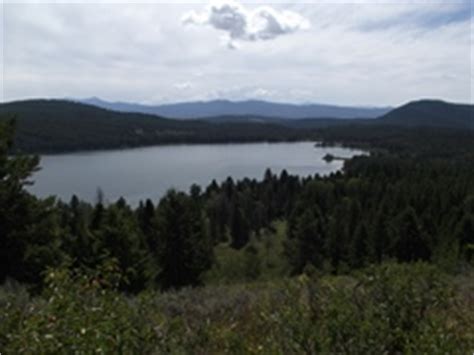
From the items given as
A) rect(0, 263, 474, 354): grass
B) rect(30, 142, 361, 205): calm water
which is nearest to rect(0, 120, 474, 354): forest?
rect(0, 263, 474, 354): grass

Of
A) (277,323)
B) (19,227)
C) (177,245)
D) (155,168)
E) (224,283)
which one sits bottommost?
(155,168)

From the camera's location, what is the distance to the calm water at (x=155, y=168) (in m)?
92.2

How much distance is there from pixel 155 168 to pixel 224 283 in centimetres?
10502

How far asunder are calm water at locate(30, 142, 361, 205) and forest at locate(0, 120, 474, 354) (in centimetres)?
4012

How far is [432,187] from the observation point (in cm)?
5744

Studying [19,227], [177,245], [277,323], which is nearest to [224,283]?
[19,227]

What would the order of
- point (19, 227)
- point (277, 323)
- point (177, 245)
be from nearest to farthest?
point (277, 323)
point (19, 227)
point (177, 245)

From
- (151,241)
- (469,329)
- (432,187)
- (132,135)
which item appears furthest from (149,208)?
(132,135)

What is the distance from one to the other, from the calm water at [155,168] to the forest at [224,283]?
40.1 meters

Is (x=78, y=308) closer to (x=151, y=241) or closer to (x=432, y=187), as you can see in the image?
(x=151, y=241)

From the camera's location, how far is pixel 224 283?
68.1 feet

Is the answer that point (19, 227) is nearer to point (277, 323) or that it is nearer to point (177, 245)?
point (177, 245)

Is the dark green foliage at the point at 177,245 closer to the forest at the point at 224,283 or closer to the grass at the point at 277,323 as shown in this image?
the forest at the point at 224,283

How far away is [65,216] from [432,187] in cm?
3665
